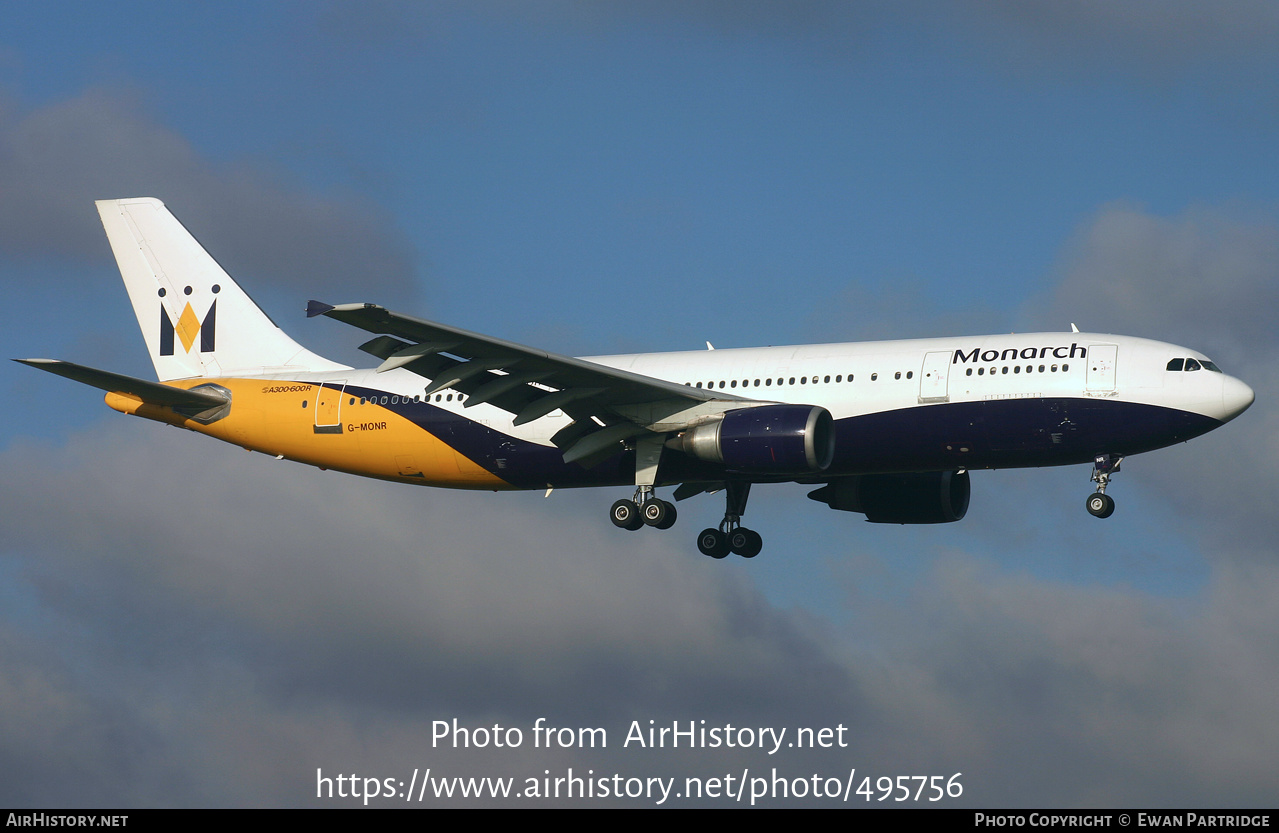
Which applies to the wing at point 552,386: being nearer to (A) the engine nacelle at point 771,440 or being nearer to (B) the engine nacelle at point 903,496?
(A) the engine nacelle at point 771,440

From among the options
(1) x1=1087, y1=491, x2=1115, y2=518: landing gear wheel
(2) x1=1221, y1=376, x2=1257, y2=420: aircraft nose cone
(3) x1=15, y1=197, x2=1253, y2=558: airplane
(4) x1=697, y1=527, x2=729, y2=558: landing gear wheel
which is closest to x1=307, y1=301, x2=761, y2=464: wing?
(3) x1=15, y1=197, x2=1253, y2=558: airplane

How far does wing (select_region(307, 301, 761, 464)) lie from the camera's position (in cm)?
3938

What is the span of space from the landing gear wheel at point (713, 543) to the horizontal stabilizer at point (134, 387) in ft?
49.5

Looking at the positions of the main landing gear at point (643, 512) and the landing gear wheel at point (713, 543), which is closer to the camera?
the main landing gear at point (643, 512)

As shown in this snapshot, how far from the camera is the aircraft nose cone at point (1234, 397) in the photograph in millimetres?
40625

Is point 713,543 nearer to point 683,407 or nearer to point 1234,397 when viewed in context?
point 683,407

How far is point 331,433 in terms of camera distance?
4841 centimetres

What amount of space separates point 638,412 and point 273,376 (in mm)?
12804

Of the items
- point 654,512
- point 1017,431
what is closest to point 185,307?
point 654,512

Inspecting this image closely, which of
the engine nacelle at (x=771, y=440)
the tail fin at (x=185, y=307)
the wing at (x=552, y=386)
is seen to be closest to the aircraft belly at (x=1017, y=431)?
the engine nacelle at (x=771, y=440)

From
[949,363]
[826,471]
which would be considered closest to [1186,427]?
[949,363]

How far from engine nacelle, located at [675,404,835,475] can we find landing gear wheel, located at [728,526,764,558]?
276 inches

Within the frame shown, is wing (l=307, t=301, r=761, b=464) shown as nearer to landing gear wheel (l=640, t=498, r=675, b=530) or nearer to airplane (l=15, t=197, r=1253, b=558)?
airplane (l=15, t=197, r=1253, b=558)

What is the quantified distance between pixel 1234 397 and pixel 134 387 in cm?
2978
